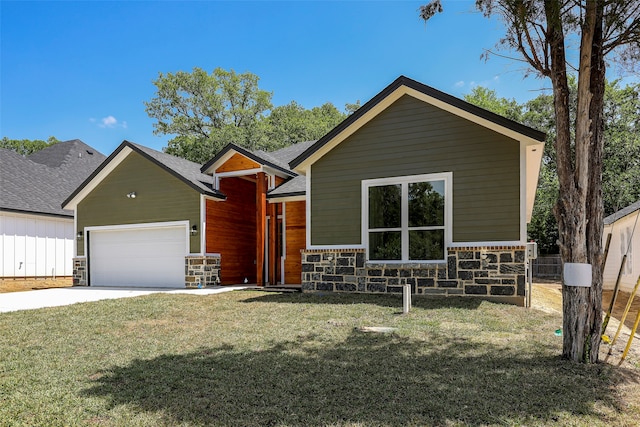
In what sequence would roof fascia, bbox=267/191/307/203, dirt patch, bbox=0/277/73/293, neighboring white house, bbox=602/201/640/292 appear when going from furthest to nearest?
dirt patch, bbox=0/277/73/293
neighboring white house, bbox=602/201/640/292
roof fascia, bbox=267/191/307/203

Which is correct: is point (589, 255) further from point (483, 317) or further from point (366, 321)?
point (366, 321)

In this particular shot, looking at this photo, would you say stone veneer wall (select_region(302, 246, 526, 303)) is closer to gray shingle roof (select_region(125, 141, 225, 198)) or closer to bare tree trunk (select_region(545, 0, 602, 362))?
bare tree trunk (select_region(545, 0, 602, 362))

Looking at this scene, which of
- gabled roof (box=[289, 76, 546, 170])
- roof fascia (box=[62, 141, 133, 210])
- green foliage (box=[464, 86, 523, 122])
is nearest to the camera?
gabled roof (box=[289, 76, 546, 170])

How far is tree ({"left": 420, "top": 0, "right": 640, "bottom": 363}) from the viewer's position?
4.64m

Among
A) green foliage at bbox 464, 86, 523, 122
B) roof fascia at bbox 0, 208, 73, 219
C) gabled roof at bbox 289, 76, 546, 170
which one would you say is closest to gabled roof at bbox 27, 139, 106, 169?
roof fascia at bbox 0, 208, 73, 219

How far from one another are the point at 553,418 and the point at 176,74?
114 ft

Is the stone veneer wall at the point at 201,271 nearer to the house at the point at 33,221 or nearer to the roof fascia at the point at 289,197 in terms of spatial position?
the roof fascia at the point at 289,197

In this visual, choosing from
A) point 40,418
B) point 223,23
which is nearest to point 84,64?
point 223,23

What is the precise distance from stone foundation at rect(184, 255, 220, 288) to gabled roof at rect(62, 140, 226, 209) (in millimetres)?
2068

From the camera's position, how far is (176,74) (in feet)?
109

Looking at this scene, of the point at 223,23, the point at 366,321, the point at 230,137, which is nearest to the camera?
the point at 366,321

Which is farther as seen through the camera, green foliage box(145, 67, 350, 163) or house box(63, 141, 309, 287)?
green foliage box(145, 67, 350, 163)

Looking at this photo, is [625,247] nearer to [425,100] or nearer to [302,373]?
[425,100]

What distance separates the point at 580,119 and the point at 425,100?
554 cm
